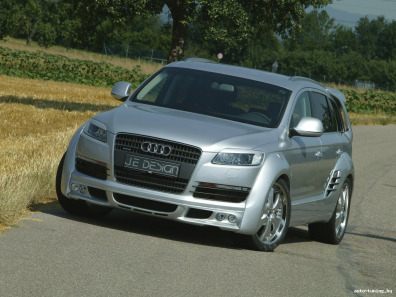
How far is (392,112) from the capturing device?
57.8 metres

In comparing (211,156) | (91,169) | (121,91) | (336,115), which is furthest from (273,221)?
(336,115)

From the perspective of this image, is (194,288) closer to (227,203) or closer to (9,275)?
(9,275)

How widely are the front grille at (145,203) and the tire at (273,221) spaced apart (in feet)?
2.23

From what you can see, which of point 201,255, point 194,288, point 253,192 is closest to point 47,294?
point 194,288

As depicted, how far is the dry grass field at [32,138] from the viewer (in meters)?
8.96

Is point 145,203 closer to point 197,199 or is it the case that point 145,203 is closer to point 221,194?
point 197,199

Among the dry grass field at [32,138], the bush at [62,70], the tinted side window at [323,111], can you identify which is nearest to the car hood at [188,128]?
the dry grass field at [32,138]

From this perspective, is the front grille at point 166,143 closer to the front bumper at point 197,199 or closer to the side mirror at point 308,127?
the front bumper at point 197,199

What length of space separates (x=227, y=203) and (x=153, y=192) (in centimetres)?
63

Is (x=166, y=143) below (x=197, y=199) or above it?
above

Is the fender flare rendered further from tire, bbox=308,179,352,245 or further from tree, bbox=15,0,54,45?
tree, bbox=15,0,54,45

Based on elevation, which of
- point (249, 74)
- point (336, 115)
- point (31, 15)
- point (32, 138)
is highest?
point (249, 74)

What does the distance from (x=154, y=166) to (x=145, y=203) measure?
1.14 feet

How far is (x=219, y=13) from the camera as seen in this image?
1281 inches
